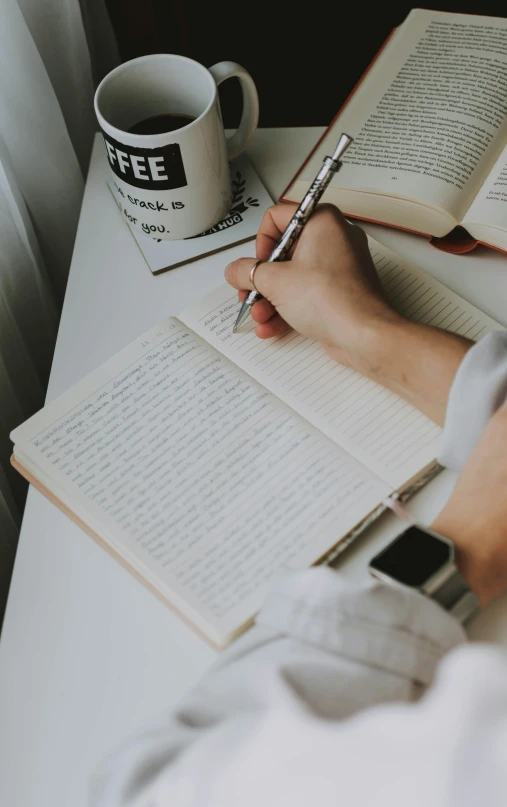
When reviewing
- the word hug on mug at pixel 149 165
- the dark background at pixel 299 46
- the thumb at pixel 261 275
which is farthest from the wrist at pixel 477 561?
the dark background at pixel 299 46

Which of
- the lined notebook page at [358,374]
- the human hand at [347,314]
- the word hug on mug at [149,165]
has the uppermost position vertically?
the word hug on mug at [149,165]

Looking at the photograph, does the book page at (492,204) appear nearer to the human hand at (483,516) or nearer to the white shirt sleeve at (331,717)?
the human hand at (483,516)

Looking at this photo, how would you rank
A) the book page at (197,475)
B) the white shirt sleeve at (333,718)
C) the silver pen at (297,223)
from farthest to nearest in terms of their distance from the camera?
1. the silver pen at (297,223)
2. the book page at (197,475)
3. the white shirt sleeve at (333,718)

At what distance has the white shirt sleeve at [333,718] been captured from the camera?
334 millimetres

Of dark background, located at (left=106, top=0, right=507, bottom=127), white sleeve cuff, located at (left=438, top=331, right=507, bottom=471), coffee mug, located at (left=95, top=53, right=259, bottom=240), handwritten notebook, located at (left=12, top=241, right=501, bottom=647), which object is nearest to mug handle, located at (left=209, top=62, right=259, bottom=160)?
coffee mug, located at (left=95, top=53, right=259, bottom=240)

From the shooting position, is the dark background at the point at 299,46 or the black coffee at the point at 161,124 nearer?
the black coffee at the point at 161,124

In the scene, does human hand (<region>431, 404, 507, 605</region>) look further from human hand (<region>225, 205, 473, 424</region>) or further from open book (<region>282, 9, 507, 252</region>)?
open book (<region>282, 9, 507, 252</region>)

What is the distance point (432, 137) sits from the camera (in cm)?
76

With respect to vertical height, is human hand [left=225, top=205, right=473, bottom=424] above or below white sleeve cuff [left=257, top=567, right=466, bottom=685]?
above

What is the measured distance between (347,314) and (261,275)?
10cm

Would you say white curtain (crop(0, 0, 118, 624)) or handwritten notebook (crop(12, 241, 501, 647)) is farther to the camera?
white curtain (crop(0, 0, 118, 624))

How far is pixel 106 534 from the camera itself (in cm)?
57

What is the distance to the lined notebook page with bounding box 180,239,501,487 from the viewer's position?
600 millimetres

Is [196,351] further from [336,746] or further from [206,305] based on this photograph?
[336,746]
